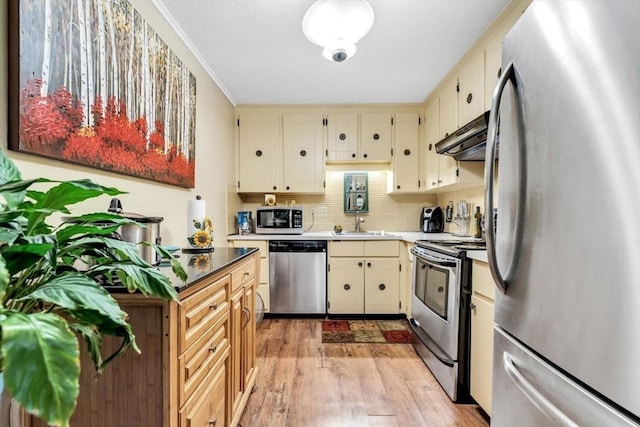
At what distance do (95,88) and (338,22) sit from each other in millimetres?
1213

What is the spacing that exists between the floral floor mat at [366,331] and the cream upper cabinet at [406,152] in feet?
4.96

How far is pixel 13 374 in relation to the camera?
33cm

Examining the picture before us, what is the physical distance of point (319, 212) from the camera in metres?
3.76

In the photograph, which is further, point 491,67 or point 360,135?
point 360,135

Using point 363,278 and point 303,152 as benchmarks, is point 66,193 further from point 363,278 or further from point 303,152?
point 303,152

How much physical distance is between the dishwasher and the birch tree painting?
146 centimetres

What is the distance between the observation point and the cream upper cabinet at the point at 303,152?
11.3 ft

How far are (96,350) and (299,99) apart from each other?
124 inches

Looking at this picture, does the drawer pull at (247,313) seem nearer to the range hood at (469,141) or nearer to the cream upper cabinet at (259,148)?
the range hood at (469,141)

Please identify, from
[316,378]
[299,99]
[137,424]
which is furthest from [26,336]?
[299,99]

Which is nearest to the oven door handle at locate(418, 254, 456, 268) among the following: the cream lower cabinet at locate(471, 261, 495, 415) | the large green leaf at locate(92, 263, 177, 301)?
the cream lower cabinet at locate(471, 261, 495, 415)

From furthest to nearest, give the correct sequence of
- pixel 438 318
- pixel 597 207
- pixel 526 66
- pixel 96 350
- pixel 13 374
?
pixel 438 318 < pixel 526 66 < pixel 597 207 < pixel 96 350 < pixel 13 374

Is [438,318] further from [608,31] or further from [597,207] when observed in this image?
[608,31]

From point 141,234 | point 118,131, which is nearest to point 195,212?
point 118,131
